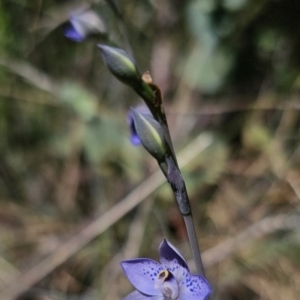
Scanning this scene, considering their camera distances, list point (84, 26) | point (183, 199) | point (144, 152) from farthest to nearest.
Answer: point (144, 152) < point (84, 26) < point (183, 199)

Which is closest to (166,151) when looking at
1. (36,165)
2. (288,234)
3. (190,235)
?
(190,235)

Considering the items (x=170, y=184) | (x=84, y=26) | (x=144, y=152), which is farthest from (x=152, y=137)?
(x=144, y=152)

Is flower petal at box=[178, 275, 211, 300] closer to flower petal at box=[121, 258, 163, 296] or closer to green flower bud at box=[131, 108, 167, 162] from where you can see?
flower petal at box=[121, 258, 163, 296]

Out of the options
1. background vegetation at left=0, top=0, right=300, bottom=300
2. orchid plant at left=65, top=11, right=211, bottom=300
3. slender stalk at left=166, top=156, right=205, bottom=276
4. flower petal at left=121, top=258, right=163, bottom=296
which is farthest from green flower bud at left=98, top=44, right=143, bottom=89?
background vegetation at left=0, top=0, right=300, bottom=300

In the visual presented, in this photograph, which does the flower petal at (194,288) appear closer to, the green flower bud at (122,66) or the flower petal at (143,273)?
the flower petal at (143,273)

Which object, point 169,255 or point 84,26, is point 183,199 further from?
point 84,26
